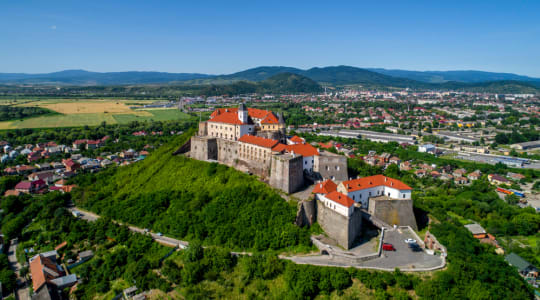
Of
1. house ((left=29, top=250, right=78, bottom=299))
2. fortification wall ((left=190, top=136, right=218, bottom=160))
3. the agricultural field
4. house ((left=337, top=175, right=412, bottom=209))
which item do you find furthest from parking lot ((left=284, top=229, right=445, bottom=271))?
the agricultural field

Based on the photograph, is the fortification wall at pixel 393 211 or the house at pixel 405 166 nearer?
the fortification wall at pixel 393 211

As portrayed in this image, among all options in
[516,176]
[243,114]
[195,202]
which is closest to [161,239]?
[195,202]

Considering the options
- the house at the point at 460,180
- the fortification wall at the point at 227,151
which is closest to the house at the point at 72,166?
the fortification wall at the point at 227,151

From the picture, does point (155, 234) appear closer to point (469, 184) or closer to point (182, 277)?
point (182, 277)

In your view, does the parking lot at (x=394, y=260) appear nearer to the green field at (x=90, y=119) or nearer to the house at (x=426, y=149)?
the house at (x=426, y=149)

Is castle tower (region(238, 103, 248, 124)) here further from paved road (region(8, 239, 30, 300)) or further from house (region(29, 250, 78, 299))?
paved road (region(8, 239, 30, 300))
